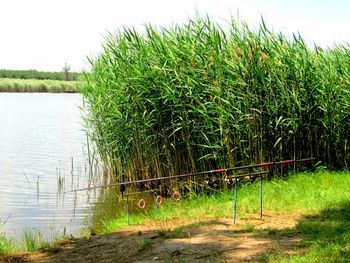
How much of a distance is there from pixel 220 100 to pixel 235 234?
16.1 ft

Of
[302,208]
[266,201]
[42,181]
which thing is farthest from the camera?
[42,181]

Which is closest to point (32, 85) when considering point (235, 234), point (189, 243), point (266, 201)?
point (266, 201)

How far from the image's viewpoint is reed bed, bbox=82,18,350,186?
38.6 ft

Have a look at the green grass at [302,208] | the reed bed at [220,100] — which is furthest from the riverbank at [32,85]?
the green grass at [302,208]

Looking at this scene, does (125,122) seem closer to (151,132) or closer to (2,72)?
(151,132)

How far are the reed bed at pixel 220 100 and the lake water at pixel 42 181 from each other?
6.71ft

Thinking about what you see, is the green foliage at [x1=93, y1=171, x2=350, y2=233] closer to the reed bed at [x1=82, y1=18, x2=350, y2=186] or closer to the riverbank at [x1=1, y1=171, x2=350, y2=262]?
the riverbank at [x1=1, y1=171, x2=350, y2=262]

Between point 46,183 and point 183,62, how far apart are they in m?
6.94

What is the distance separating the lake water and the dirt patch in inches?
131

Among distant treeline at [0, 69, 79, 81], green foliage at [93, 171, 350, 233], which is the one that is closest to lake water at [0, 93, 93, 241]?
green foliage at [93, 171, 350, 233]

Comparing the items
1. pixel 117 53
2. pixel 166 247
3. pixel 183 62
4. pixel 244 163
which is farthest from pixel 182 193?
pixel 166 247

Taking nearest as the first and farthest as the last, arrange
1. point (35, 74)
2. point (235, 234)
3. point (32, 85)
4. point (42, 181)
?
point (235, 234), point (42, 181), point (32, 85), point (35, 74)

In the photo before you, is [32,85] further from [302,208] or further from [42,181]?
[302,208]

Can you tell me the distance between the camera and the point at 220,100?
461 inches
